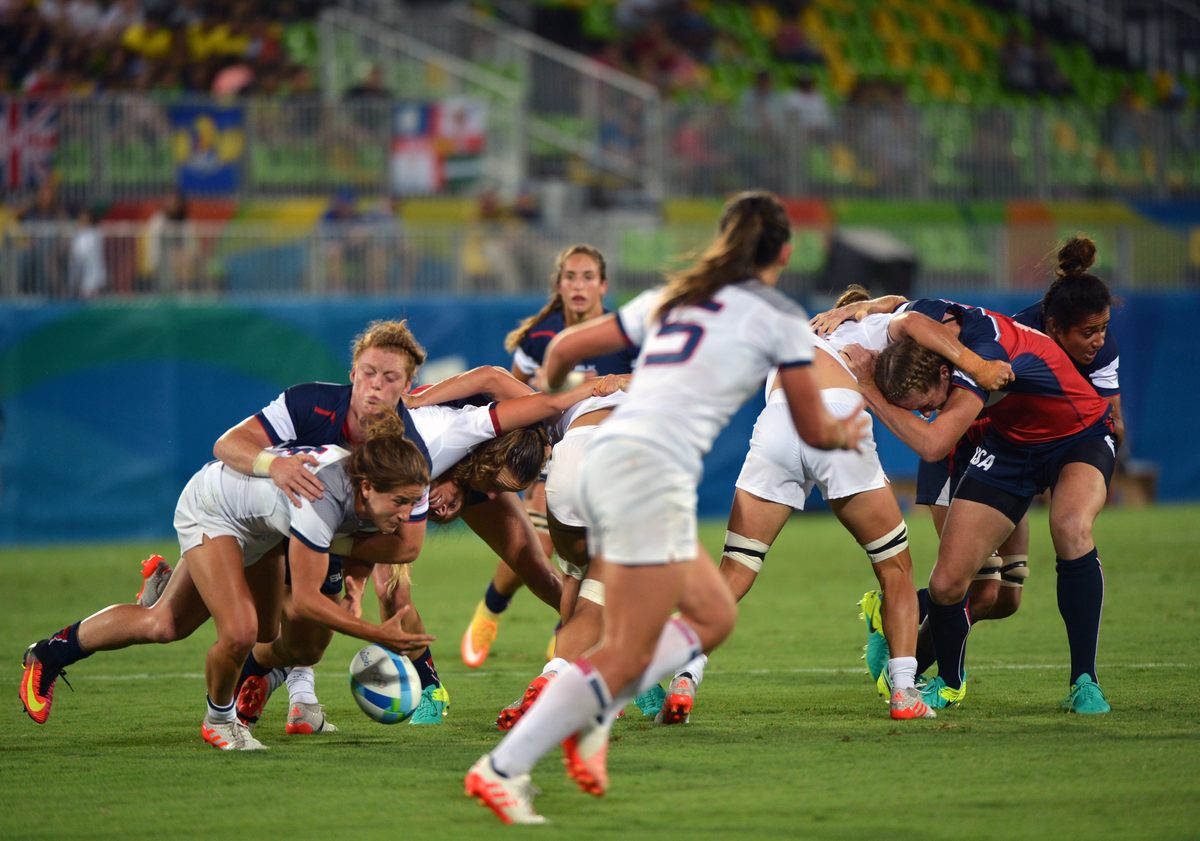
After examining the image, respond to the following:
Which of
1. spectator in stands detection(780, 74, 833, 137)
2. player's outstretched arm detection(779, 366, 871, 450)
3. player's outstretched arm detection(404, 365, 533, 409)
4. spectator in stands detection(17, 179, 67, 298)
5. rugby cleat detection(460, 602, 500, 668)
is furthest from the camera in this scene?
spectator in stands detection(780, 74, 833, 137)

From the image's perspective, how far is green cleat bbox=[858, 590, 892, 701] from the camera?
7.43m

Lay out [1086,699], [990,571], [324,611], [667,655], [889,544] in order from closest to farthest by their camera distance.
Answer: [667,655] → [324,611] → [1086,699] → [889,544] → [990,571]

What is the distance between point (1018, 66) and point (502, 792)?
24460 mm

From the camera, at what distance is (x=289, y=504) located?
245 inches

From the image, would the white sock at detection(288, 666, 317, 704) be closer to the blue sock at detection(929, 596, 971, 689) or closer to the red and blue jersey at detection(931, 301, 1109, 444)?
the blue sock at detection(929, 596, 971, 689)

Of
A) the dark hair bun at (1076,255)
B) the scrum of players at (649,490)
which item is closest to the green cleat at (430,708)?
the scrum of players at (649,490)

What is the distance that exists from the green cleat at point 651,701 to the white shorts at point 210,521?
1.87 metres

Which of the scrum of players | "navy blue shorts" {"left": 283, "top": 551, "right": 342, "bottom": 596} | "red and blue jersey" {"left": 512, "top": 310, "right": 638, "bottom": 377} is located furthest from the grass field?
"red and blue jersey" {"left": 512, "top": 310, "right": 638, "bottom": 377}

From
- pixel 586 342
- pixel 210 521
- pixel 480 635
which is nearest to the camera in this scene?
pixel 586 342

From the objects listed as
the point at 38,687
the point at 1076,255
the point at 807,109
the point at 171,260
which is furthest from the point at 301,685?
the point at 807,109

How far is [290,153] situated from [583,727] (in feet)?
52.7

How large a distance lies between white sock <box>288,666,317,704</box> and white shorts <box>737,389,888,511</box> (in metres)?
2.12

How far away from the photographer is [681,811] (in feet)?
16.8

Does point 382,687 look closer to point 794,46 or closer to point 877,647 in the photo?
point 877,647
